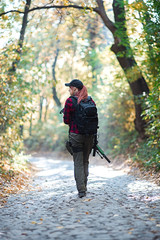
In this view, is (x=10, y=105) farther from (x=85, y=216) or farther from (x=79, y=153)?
(x=85, y=216)

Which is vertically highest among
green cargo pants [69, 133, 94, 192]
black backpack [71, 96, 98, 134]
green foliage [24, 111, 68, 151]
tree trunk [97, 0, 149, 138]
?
tree trunk [97, 0, 149, 138]

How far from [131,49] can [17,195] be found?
685 centimetres

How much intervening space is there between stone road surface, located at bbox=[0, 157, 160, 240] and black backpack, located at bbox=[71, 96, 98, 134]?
1.28 metres

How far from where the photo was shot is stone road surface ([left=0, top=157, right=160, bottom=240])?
332 centimetres

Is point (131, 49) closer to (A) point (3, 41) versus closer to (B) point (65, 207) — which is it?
(A) point (3, 41)

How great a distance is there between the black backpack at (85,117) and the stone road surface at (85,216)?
1282 mm

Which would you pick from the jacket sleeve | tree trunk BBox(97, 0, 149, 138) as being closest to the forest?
tree trunk BBox(97, 0, 149, 138)

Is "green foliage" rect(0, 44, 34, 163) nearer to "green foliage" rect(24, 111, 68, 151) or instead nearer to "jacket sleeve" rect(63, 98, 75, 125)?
"jacket sleeve" rect(63, 98, 75, 125)

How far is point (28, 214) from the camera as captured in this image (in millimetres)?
4543

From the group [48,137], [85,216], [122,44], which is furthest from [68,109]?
[48,137]

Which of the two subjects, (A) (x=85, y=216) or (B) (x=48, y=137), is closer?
(A) (x=85, y=216)

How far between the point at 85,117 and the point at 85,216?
1849mm

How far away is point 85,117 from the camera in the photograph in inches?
204

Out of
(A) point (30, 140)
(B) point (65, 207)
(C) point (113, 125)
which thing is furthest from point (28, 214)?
(A) point (30, 140)
